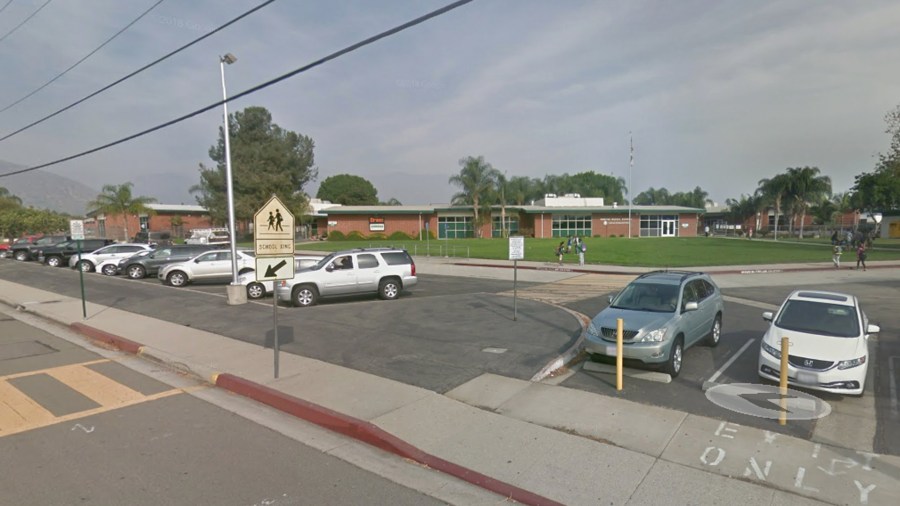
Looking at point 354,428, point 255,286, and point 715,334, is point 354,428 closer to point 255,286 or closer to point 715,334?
point 715,334

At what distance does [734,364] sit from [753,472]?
180 inches

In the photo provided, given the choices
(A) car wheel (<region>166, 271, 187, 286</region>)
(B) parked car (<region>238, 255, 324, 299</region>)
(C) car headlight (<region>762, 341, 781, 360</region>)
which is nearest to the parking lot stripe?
(B) parked car (<region>238, 255, 324, 299</region>)

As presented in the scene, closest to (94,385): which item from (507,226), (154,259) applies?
(154,259)

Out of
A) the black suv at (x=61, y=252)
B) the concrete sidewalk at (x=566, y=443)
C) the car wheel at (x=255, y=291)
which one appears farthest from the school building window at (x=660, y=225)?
the concrete sidewalk at (x=566, y=443)

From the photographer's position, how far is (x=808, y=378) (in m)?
6.70

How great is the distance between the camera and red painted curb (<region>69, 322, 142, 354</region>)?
32.6ft

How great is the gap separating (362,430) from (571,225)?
220 ft

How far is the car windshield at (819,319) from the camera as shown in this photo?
24.0ft

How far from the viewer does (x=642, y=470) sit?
15.2ft

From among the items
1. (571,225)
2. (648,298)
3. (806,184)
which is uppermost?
(806,184)

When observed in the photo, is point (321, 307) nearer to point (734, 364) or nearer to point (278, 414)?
point (278, 414)

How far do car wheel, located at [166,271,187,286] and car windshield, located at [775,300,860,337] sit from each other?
2063 centimetres

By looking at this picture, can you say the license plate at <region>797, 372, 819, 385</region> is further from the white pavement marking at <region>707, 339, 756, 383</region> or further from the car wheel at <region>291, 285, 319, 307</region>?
the car wheel at <region>291, 285, 319, 307</region>

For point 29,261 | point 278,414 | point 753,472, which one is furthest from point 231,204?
point 29,261
